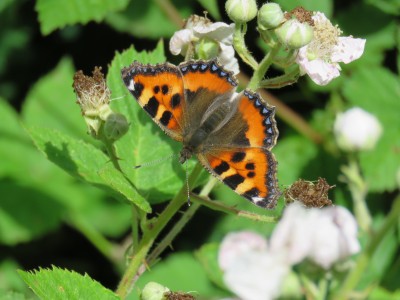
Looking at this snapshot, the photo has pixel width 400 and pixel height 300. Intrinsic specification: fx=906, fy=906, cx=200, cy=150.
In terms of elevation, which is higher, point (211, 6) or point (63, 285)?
point (211, 6)

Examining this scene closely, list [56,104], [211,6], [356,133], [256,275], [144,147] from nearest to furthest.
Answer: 1. [256,275]
2. [144,147]
3. [356,133]
4. [211,6]
5. [56,104]

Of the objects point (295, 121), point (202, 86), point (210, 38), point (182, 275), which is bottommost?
point (182, 275)

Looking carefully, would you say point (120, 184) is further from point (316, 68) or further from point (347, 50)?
point (347, 50)

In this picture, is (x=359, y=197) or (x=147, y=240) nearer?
(x=147, y=240)

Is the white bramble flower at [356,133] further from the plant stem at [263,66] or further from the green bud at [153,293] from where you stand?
the green bud at [153,293]

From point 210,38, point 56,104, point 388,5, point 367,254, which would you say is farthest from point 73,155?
point 388,5

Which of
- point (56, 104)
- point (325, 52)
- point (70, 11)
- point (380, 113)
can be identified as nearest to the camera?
point (325, 52)

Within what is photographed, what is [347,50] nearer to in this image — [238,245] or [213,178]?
[213,178]
